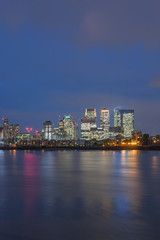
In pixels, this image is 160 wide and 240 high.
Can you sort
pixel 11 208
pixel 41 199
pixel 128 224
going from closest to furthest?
1. pixel 128 224
2. pixel 11 208
3. pixel 41 199

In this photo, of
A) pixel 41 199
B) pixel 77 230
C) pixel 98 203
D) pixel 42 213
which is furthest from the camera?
pixel 41 199

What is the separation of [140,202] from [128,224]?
18.4 ft

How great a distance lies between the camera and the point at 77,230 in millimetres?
12828

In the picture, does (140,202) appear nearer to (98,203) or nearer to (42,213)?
(98,203)

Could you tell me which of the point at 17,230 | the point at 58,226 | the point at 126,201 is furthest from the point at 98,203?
the point at 17,230

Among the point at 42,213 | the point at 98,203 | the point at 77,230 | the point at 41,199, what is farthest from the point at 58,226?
the point at 41,199

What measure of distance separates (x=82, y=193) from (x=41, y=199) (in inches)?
146

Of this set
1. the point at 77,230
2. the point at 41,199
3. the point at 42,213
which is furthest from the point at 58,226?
the point at 41,199

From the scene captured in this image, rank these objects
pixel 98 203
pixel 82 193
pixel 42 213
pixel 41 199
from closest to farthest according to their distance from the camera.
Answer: pixel 42 213 → pixel 98 203 → pixel 41 199 → pixel 82 193

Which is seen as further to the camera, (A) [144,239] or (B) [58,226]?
(B) [58,226]

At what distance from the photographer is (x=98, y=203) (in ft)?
61.8

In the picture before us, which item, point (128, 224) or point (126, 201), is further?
point (126, 201)

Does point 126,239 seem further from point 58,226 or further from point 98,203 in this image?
point 98,203

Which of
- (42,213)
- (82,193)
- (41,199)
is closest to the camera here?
(42,213)
